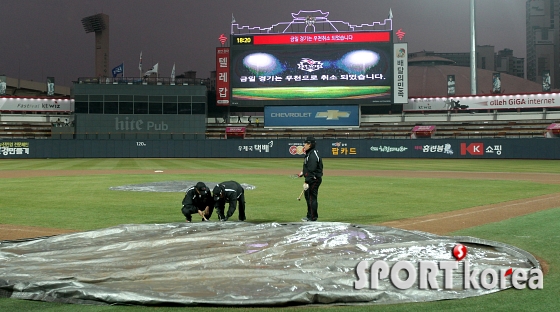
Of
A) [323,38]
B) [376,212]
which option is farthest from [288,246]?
[323,38]

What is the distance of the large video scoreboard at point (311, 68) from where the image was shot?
2608 inches

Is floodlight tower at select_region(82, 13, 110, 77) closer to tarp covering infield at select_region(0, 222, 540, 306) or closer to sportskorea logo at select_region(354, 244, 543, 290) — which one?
tarp covering infield at select_region(0, 222, 540, 306)

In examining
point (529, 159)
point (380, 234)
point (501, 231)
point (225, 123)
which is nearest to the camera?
point (380, 234)

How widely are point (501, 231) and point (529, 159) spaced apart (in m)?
45.1

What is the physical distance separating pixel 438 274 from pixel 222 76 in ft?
208

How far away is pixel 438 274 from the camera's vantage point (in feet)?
22.6

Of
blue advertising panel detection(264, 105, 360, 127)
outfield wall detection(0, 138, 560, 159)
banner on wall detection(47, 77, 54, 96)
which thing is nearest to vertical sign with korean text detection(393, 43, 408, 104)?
blue advertising panel detection(264, 105, 360, 127)

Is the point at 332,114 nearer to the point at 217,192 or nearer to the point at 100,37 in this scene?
the point at 217,192

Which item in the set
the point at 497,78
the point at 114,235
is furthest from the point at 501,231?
the point at 497,78

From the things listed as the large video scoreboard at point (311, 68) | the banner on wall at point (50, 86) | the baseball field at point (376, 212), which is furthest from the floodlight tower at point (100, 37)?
the baseball field at point (376, 212)

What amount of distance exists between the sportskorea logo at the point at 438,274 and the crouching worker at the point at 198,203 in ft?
17.2

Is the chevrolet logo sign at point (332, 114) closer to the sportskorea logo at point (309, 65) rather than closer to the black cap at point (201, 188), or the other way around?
the sportskorea logo at point (309, 65)

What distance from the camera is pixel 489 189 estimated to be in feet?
71.5

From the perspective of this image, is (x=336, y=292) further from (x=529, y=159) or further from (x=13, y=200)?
(x=529, y=159)
